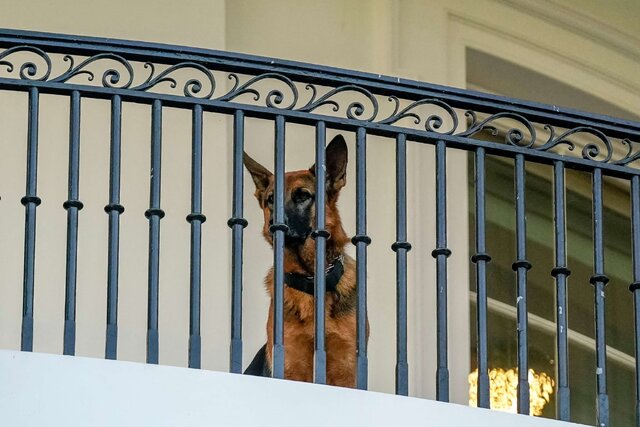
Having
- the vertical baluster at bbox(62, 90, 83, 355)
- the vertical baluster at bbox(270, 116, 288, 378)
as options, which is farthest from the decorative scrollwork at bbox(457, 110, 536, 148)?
the vertical baluster at bbox(62, 90, 83, 355)

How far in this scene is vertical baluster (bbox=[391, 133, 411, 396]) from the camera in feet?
19.2

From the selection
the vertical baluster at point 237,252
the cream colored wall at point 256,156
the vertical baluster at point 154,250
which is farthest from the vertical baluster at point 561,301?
the cream colored wall at point 256,156

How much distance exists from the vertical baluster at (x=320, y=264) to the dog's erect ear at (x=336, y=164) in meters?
1.20

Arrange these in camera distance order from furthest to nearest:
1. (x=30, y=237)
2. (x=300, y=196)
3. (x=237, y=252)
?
(x=300, y=196), (x=237, y=252), (x=30, y=237)

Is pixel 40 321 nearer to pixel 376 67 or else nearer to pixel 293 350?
pixel 293 350

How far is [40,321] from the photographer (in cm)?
749

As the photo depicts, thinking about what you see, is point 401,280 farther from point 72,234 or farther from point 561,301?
point 72,234

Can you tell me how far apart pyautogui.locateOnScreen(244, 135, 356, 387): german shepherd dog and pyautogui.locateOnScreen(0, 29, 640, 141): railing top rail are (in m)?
1.00

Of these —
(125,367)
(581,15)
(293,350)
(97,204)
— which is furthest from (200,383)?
(581,15)

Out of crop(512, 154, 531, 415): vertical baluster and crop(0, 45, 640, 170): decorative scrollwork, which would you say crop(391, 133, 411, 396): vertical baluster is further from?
crop(512, 154, 531, 415): vertical baluster

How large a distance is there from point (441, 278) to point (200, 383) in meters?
0.91

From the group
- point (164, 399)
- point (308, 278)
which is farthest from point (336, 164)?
point (164, 399)

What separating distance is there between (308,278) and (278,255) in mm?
1624

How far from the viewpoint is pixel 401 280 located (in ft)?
19.5
